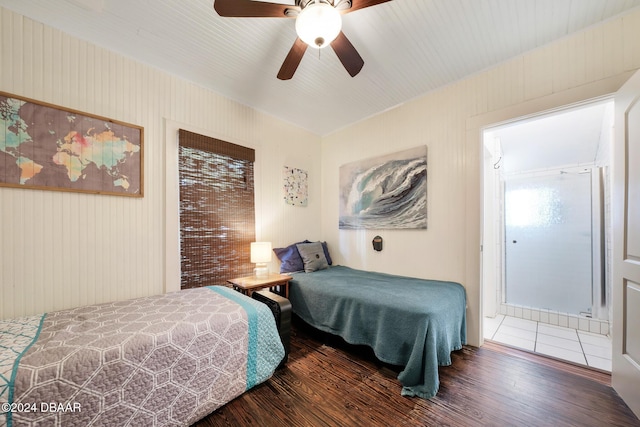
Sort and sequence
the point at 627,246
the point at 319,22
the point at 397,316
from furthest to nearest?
the point at 397,316, the point at 627,246, the point at 319,22

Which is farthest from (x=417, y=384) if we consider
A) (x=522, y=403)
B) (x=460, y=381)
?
(x=522, y=403)

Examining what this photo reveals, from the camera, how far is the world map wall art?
1588 mm

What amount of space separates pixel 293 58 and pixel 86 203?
6.64ft

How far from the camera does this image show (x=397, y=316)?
5.95ft

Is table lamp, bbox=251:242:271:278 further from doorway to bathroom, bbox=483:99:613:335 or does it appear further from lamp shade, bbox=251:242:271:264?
doorway to bathroom, bbox=483:99:613:335

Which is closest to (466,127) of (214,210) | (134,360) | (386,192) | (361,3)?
(386,192)

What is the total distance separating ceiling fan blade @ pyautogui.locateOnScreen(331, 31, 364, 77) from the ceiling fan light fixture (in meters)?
0.15

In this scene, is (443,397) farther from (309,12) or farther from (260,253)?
(309,12)

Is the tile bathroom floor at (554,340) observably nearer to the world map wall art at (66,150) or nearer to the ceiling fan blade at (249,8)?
the ceiling fan blade at (249,8)

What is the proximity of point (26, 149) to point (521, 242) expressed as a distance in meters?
5.19

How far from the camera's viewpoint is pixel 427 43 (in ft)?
6.24

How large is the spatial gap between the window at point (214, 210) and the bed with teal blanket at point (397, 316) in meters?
0.81

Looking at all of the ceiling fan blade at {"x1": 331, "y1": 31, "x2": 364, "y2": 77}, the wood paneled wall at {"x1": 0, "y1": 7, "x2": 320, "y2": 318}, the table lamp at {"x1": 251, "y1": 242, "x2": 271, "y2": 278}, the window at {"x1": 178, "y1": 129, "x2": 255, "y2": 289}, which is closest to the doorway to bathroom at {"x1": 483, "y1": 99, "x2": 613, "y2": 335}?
the ceiling fan blade at {"x1": 331, "y1": 31, "x2": 364, "y2": 77}

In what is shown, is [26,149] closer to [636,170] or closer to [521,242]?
[636,170]
